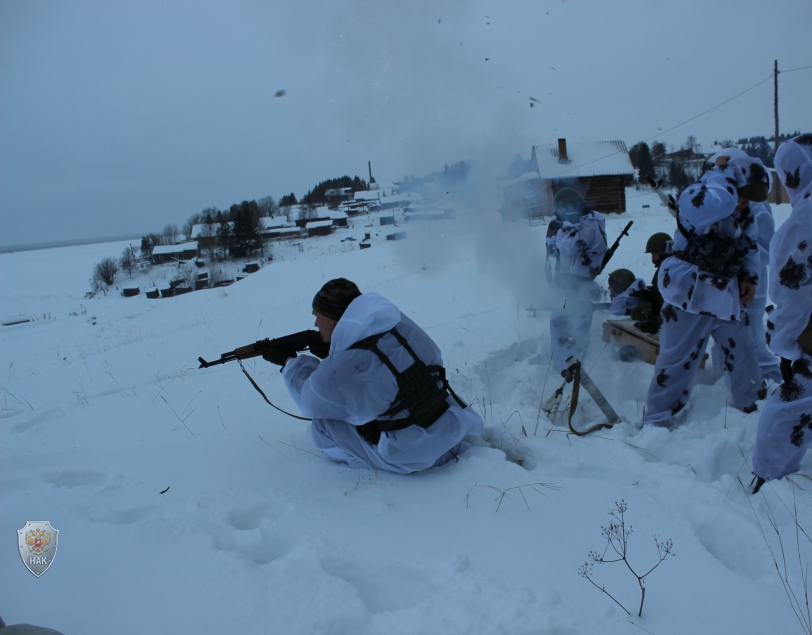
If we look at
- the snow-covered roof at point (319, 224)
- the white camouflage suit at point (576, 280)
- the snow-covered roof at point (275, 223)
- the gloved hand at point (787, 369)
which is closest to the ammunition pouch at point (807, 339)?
the gloved hand at point (787, 369)

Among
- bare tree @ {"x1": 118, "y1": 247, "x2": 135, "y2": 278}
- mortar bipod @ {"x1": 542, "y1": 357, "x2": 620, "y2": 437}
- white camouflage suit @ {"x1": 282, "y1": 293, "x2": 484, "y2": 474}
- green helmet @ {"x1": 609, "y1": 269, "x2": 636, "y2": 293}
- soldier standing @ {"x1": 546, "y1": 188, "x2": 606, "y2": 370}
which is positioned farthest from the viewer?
bare tree @ {"x1": 118, "y1": 247, "x2": 135, "y2": 278}

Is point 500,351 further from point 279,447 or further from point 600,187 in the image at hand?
point 600,187

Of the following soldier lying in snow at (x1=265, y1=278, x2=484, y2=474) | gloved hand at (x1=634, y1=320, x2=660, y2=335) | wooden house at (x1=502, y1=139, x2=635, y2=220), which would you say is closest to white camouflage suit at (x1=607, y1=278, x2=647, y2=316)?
gloved hand at (x1=634, y1=320, x2=660, y2=335)

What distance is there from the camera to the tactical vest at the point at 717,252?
115 inches

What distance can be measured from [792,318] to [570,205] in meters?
2.89

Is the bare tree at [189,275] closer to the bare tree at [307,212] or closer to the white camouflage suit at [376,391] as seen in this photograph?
the bare tree at [307,212]

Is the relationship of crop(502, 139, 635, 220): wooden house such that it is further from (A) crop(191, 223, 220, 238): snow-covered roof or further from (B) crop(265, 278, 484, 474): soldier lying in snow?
(A) crop(191, 223, 220, 238): snow-covered roof

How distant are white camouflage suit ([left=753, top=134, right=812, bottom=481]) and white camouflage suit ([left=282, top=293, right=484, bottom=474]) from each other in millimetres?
1434

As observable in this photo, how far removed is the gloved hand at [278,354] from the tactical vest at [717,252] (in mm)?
2775

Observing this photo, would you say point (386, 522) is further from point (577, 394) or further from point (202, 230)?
point (202, 230)

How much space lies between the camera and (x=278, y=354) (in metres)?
2.90

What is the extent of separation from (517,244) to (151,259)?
46.9 m

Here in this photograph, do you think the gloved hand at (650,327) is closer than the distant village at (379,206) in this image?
Yes

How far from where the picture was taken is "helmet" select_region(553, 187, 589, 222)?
467 centimetres
